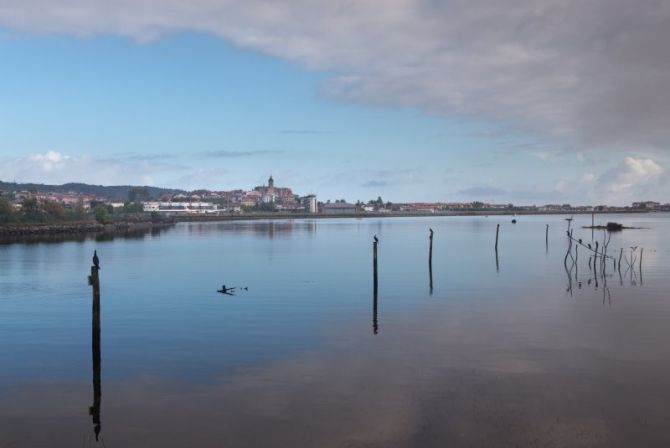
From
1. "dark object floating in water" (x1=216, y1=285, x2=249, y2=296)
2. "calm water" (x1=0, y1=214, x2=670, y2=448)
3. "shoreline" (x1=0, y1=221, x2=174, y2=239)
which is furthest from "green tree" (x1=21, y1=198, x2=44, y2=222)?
"dark object floating in water" (x1=216, y1=285, x2=249, y2=296)

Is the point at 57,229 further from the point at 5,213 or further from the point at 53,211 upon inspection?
the point at 53,211

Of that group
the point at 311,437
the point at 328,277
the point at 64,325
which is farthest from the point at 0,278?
the point at 311,437

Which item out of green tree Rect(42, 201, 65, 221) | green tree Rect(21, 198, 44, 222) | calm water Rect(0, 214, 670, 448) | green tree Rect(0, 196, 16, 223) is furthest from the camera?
green tree Rect(42, 201, 65, 221)

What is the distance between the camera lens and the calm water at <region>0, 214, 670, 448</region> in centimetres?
1473

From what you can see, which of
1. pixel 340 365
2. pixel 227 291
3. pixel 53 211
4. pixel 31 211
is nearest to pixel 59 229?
pixel 31 211

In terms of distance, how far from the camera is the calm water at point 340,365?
48.3ft

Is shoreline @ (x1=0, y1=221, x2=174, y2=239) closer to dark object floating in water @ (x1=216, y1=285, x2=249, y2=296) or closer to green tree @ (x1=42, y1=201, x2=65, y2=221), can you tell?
green tree @ (x1=42, y1=201, x2=65, y2=221)

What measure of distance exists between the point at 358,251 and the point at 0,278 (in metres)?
42.5

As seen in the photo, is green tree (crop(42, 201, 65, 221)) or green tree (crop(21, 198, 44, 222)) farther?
green tree (crop(42, 201, 65, 221))

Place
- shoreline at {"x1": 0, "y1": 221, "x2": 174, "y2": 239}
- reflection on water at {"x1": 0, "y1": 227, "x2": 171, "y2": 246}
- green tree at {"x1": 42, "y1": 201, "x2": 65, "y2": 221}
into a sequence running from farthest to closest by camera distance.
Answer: green tree at {"x1": 42, "y1": 201, "x2": 65, "y2": 221}
shoreline at {"x1": 0, "y1": 221, "x2": 174, "y2": 239}
reflection on water at {"x1": 0, "y1": 227, "x2": 171, "y2": 246}

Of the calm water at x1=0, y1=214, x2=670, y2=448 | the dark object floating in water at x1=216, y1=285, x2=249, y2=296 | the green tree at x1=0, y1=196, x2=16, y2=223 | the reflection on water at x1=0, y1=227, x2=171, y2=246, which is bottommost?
the calm water at x1=0, y1=214, x2=670, y2=448

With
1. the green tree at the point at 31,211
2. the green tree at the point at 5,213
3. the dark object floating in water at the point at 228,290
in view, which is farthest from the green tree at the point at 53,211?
the dark object floating in water at the point at 228,290

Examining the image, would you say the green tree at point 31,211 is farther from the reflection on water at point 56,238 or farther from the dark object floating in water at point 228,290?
the dark object floating in water at point 228,290

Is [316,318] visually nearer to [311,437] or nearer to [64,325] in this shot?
[64,325]
